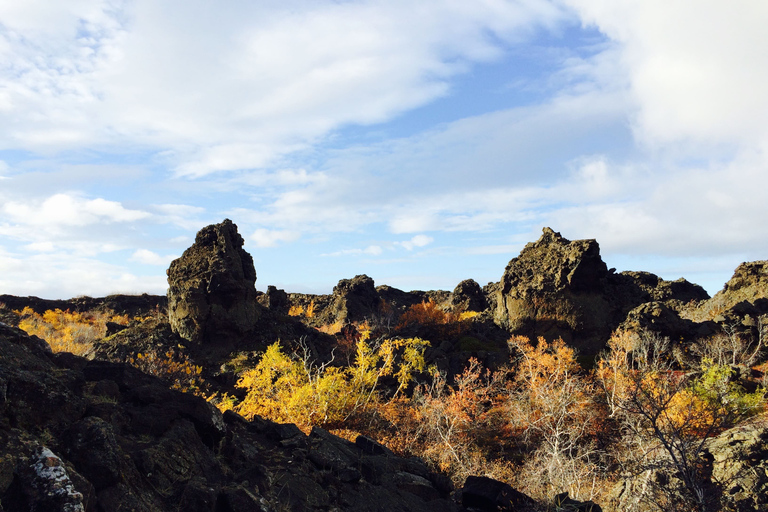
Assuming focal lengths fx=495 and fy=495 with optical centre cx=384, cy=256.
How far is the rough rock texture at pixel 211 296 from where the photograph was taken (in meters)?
30.2

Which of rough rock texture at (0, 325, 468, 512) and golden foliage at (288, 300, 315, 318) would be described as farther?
golden foliage at (288, 300, 315, 318)

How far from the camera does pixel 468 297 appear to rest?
5872 cm

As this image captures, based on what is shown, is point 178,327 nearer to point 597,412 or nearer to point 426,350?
point 426,350

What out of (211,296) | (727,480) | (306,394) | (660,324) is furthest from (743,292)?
(211,296)

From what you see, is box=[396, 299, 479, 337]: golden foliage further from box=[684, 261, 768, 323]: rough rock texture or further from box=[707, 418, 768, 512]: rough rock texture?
box=[707, 418, 768, 512]: rough rock texture

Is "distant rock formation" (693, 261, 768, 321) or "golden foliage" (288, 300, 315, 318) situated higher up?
"distant rock formation" (693, 261, 768, 321)

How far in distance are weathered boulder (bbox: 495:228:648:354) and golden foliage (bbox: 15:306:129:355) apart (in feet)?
112

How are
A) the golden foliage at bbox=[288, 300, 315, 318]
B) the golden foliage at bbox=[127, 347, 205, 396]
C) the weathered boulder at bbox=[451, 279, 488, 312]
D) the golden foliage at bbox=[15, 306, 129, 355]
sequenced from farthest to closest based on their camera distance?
the golden foliage at bbox=[288, 300, 315, 318] < the weathered boulder at bbox=[451, 279, 488, 312] < the golden foliage at bbox=[15, 306, 129, 355] < the golden foliage at bbox=[127, 347, 205, 396]

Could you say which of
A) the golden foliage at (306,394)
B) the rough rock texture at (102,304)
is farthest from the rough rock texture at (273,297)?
the golden foliage at (306,394)

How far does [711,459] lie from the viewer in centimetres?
1238

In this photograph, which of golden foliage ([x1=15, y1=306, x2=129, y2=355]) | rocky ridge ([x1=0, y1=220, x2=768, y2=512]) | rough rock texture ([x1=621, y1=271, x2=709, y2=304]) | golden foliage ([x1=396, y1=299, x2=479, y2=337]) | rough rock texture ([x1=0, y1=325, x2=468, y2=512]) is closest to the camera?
rough rock texture ([x1=0, y1=325, x2=468, y2=512])

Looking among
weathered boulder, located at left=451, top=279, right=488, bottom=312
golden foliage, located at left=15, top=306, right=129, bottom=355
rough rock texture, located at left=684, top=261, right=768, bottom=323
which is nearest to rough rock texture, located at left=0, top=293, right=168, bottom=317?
golden foliage, located at left=15, top=306, right=129, bottom=355

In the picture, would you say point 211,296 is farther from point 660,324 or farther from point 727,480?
point 660,324

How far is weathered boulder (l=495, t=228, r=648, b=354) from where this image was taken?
103 feet
